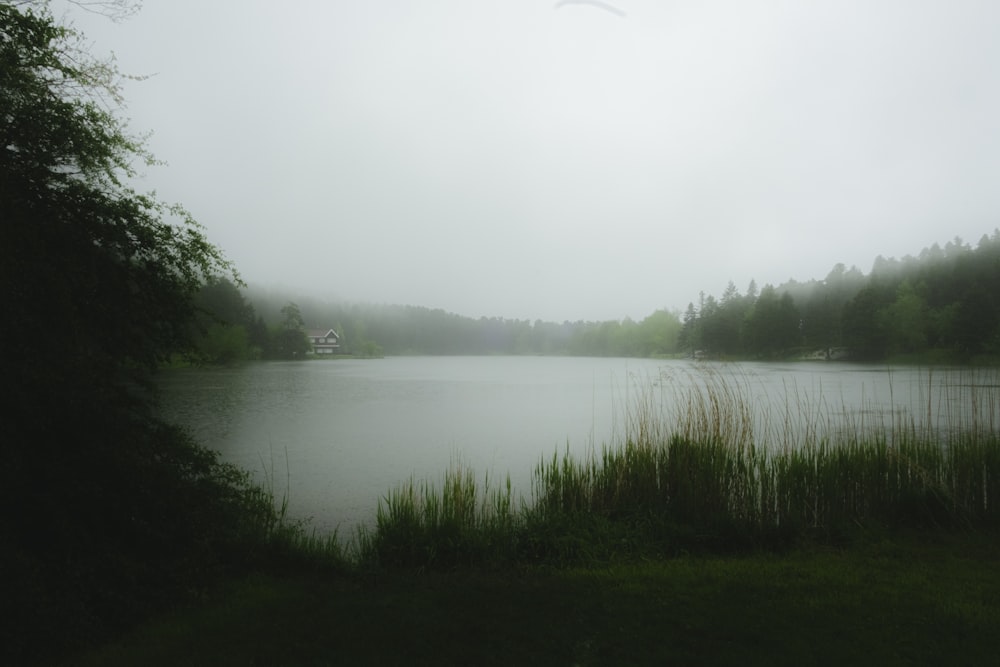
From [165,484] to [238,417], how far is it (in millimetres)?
15771

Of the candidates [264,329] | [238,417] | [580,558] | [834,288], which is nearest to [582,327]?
[834,288]

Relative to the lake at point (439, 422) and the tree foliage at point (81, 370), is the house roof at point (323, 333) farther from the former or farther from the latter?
the tree foliage at point (81, 370)

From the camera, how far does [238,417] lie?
1839 cm

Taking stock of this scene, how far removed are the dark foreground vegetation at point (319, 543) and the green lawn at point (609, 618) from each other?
0.9 inches

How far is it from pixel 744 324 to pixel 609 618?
71.9 metres

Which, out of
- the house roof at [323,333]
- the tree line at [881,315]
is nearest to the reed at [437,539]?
the tree line at [881,315]

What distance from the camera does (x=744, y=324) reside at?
67562 millimetres

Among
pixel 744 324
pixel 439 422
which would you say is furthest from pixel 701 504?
pixel 744 324

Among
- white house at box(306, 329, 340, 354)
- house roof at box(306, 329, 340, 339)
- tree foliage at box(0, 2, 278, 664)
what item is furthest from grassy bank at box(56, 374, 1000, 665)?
house roof at box(306, 329, 340, 339)

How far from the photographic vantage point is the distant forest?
22.3m

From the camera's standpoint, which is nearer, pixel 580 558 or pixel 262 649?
pixel 262 649

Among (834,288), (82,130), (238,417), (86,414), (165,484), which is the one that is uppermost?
(834,288)

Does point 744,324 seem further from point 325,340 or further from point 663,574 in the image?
point 325,340

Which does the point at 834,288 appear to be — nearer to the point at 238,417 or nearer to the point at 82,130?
the point at 238,417
